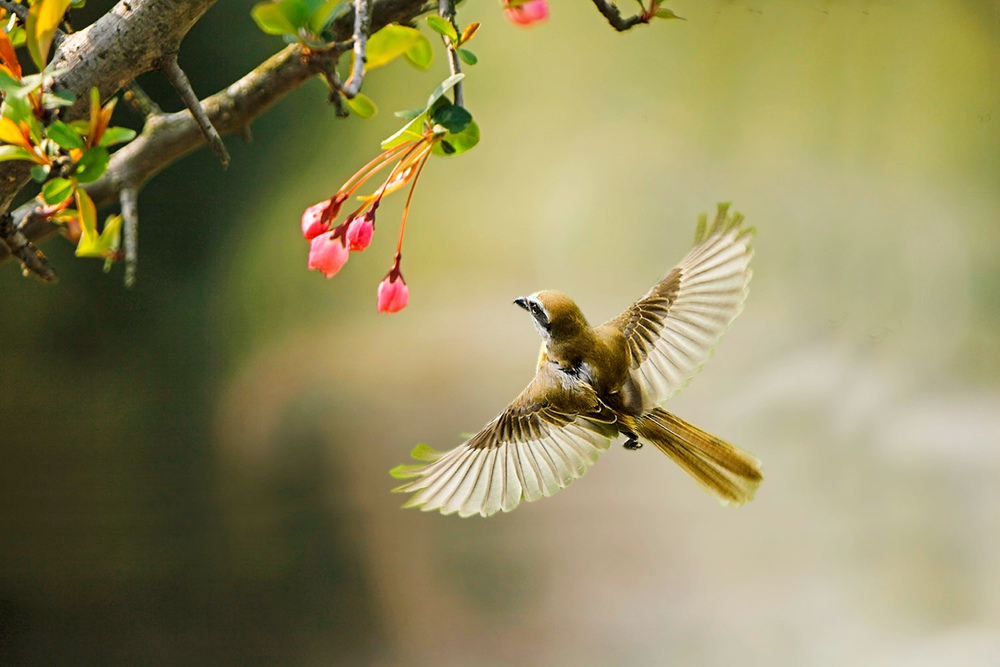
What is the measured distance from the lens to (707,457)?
462 millimetres

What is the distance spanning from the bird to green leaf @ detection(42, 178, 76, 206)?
0.19m

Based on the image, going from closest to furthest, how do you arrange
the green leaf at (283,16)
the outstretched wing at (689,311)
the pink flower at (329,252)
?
the green leaf at (283,16) → the pink flower at (329,252) → the outstretched wing at (689,311)

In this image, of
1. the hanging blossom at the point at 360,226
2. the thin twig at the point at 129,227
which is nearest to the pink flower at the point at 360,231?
the hanging blossom at the point at 360,226

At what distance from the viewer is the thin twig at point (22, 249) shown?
0.35 metres

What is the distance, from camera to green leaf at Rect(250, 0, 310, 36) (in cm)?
27

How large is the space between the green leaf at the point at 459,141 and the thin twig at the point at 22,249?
0.19m

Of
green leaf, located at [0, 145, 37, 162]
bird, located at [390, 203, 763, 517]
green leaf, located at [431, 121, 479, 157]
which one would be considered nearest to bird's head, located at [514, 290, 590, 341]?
bird, located at [390, 203, 763, 517]

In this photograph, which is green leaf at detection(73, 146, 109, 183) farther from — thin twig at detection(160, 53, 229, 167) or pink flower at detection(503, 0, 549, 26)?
pink flower at detection(503, 0, 549, 26)

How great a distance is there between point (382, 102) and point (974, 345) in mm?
887

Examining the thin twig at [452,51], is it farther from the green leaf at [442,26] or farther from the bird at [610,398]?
the bird at [610,398]

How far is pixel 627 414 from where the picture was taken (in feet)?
1.51

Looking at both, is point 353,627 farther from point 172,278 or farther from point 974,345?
point 974,345

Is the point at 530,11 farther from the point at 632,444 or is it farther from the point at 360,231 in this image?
the point at 632,444

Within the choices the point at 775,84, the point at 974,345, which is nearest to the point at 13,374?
the point at 775,84
